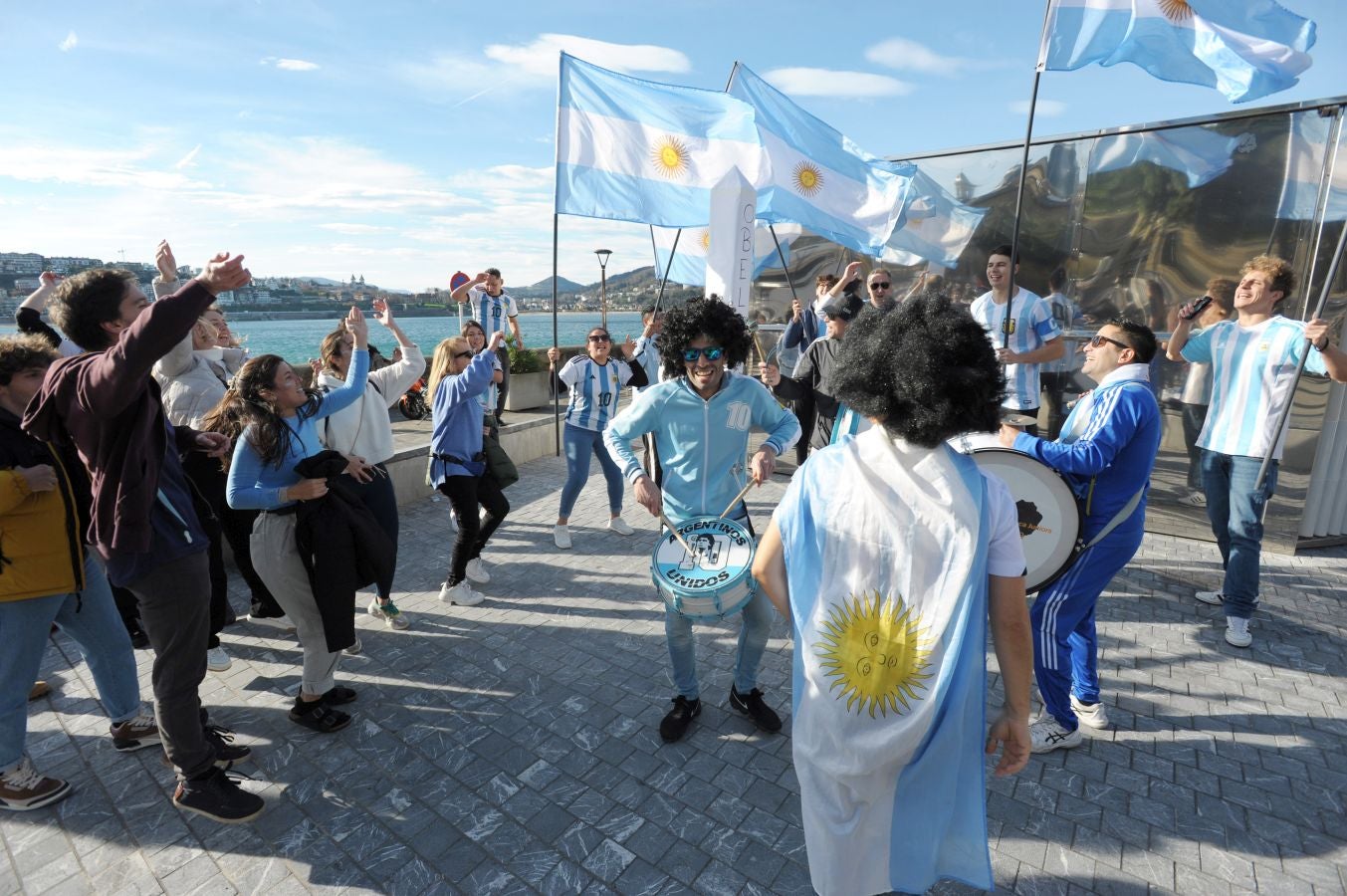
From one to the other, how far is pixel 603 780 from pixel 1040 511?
8.04 feet

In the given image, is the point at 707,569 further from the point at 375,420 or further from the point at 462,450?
the point at 462,450

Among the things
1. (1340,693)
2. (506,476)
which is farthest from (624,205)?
(1340,693)

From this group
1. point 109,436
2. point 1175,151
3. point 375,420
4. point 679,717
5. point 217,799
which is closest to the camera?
point 109,436

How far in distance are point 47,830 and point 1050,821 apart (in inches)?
168

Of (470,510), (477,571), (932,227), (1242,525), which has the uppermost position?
(932,227)

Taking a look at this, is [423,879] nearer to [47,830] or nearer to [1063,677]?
[47,830]

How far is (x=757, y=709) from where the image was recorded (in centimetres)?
345

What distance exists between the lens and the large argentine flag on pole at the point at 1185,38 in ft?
14.3

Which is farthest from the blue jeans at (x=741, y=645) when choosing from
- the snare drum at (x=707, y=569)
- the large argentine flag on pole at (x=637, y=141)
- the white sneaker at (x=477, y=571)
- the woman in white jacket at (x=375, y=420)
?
the large argentine flag on pole at (x=637, y=141)

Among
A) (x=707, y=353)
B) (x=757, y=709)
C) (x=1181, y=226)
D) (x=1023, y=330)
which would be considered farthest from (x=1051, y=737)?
(x=1181, y=226)

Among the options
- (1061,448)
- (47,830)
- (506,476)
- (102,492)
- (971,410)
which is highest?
(971,410)

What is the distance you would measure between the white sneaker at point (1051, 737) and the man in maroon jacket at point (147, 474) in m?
3.62

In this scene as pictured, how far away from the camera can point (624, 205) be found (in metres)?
6.88

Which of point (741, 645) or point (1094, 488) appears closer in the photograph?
point (1094, 488)
